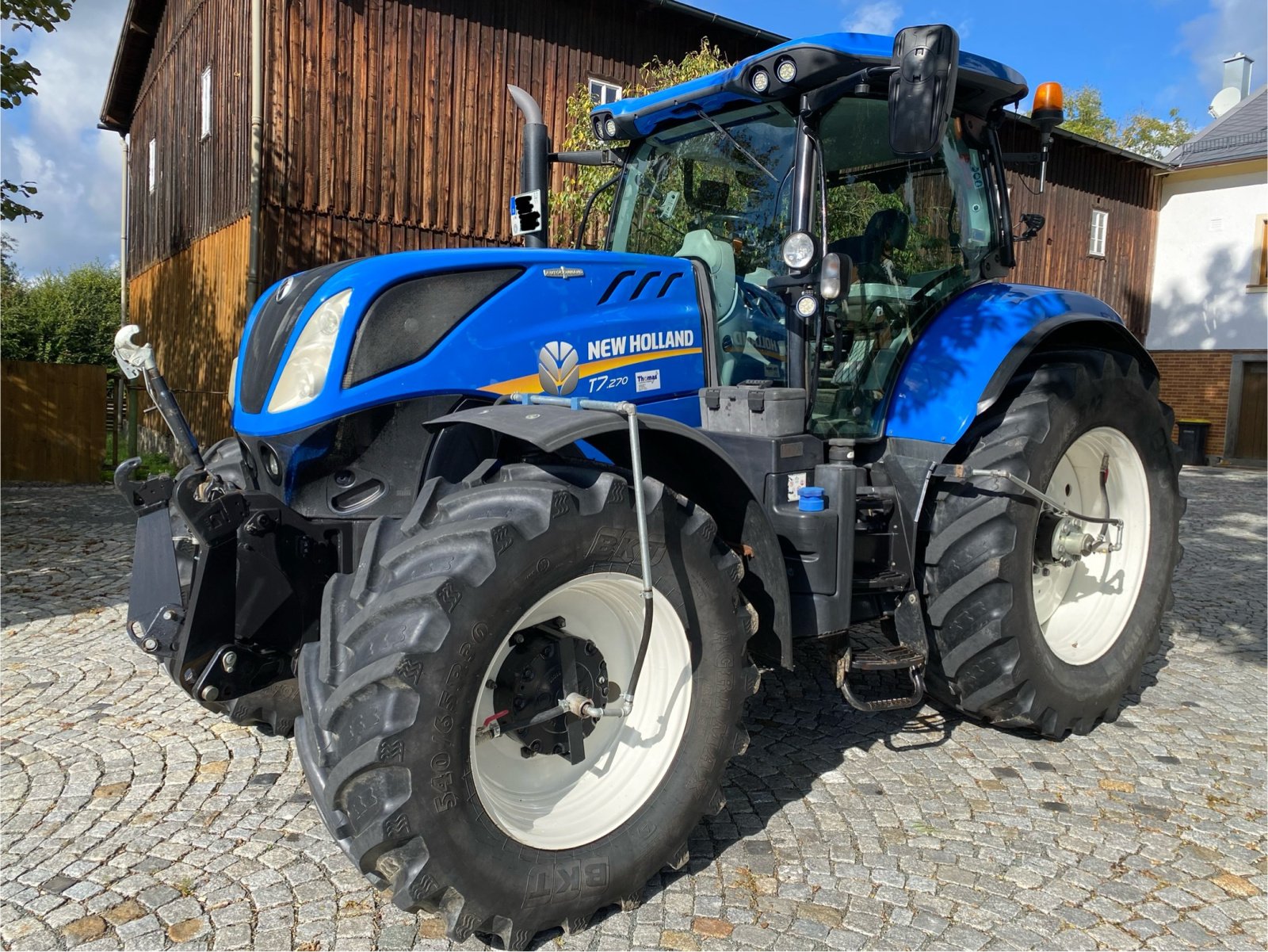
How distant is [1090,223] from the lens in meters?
19.9

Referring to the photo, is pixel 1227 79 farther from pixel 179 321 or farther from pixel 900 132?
pixel 900 132

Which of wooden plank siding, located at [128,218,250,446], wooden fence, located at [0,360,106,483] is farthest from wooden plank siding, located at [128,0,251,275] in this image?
wooden fence, located at [0,360,106,483]

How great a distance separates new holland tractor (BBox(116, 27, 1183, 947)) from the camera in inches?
94.1

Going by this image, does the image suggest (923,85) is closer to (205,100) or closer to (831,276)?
(831,276)

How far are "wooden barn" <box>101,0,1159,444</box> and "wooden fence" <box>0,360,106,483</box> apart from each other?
3.99 feet

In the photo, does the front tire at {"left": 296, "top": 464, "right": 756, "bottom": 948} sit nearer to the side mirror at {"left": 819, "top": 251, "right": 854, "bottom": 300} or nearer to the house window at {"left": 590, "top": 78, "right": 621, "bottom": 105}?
the side mirror at {"left": 819, "top": 251, "right": 854, "bottom": 300}

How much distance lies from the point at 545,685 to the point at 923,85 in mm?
2113

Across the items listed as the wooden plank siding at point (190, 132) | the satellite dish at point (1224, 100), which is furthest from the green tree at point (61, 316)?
the satellite dish at point (1224, 100)

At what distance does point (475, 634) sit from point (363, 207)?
30.3 ft

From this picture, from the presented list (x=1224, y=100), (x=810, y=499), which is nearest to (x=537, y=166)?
(x=810, y=499)

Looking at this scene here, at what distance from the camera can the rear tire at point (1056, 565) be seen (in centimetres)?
362

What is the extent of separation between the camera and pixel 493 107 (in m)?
11.4

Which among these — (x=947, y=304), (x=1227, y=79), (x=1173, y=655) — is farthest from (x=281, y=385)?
(x=1227, y=79)

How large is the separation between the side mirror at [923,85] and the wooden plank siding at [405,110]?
24.9ft
